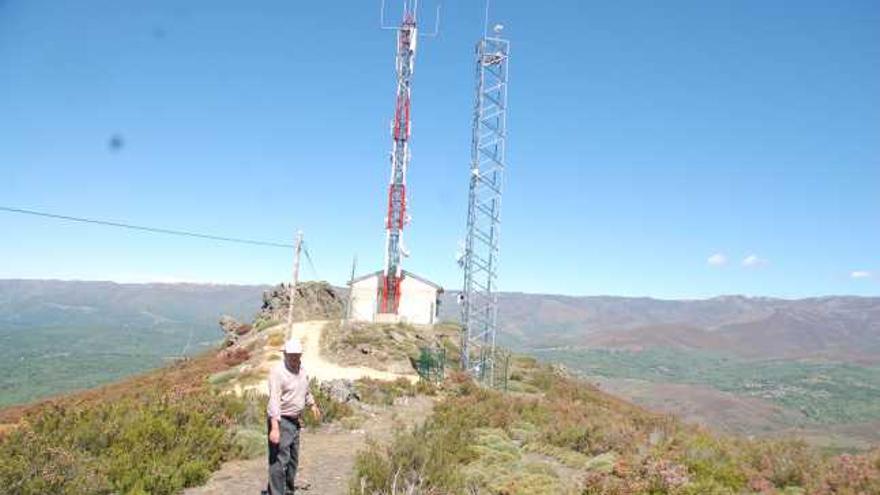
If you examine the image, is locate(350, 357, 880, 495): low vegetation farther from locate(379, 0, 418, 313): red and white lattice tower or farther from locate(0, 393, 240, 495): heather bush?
locate(379, 0, 418, 313): red and white lattice tower

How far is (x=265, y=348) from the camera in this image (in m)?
33.2

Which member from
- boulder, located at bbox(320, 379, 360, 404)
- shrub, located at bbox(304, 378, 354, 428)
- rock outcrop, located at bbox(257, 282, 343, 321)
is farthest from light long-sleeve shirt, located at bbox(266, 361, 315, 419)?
rock outcrop, located at bbox(257, 282, 343, 321)

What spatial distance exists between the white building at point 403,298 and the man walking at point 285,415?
99.2 feet

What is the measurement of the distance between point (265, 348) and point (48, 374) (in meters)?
170

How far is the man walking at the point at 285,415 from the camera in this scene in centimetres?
866

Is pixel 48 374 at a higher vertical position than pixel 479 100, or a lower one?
lower

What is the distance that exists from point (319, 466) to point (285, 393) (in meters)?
3.52

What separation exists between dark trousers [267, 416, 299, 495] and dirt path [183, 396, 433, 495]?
45.8 inches

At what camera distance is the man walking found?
8.66 m

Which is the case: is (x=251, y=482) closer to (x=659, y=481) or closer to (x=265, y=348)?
(x=659, y=481)

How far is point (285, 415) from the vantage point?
8.87 m

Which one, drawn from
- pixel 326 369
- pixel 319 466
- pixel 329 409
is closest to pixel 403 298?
pixel 326 369

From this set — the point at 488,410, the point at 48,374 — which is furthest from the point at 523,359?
the point at 48,374

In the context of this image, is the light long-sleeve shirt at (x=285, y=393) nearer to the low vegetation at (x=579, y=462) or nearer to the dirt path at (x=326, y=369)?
the low vegetation at (x=579, y=462)
